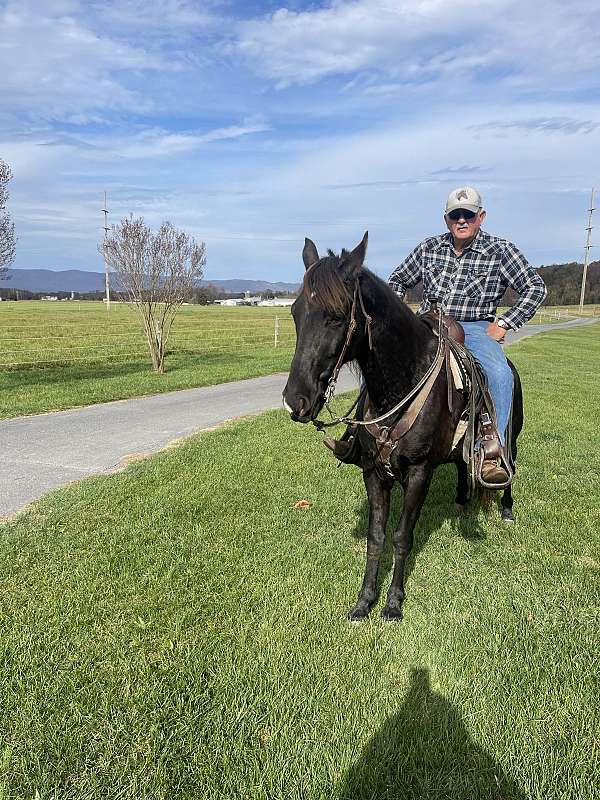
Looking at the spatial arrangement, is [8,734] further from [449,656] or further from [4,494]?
[4,494]

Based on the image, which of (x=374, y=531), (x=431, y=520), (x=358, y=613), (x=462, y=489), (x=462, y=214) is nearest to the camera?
(x=358, y=613)

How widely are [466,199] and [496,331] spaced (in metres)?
1.17

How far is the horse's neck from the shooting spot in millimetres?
3570

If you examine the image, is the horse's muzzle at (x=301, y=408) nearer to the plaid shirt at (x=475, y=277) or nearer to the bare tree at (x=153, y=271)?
the plaid shirt at (x=475, y=277)

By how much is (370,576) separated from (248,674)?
1.30 metres

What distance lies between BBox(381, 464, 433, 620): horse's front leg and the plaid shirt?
155 centimetres

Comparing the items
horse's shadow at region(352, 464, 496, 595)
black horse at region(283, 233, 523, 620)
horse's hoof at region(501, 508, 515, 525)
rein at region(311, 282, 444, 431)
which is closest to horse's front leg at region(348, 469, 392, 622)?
black horse at region(283, 233, 523, 620)

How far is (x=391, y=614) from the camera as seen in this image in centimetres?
397

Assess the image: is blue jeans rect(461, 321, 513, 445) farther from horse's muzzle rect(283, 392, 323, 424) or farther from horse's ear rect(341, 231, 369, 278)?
horse's muzzle rect(283, 392, 323, 424)

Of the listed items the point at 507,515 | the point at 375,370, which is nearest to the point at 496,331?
the point at 375,370

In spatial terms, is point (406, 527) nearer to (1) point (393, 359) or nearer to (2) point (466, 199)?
(1) point (393, 359)

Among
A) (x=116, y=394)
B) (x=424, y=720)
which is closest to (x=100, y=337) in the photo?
(x=116, y=394)

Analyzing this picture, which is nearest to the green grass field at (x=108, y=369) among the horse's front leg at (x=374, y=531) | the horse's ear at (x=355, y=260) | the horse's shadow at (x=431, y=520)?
the horse's shadow at (x=431, y=520)

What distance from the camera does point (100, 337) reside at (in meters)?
31.8
